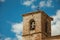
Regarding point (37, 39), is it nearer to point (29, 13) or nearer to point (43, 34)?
point (43, 34)

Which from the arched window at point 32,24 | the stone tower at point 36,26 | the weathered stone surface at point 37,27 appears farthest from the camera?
the arched window at point 32,24

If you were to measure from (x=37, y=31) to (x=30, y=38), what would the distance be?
1116 millimetres

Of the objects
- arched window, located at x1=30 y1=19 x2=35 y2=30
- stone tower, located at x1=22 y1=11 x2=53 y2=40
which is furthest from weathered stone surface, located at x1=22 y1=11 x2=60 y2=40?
arched window, located at x1=30 y1=19 x2=35 y2=30

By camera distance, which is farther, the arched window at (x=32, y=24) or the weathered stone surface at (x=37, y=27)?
the arched window at (x=32, y=24)

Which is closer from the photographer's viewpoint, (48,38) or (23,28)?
(48,38)

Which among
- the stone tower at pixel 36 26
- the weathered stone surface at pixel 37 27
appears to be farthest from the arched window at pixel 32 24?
the weathered stone surface at pixel 37 27

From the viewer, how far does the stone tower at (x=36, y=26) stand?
27297 mm

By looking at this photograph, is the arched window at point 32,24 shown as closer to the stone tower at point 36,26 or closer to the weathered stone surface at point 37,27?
the stone tower at point 36,26

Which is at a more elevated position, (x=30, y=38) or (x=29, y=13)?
(x=29, y=13)

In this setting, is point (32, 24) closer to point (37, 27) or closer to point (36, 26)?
point (36, 26)

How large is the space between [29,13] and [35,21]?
129 cm

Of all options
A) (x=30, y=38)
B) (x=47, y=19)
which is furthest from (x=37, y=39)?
(x=47, y=19)

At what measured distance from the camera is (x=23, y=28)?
28.7 m

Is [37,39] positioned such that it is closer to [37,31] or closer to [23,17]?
[37,31]
